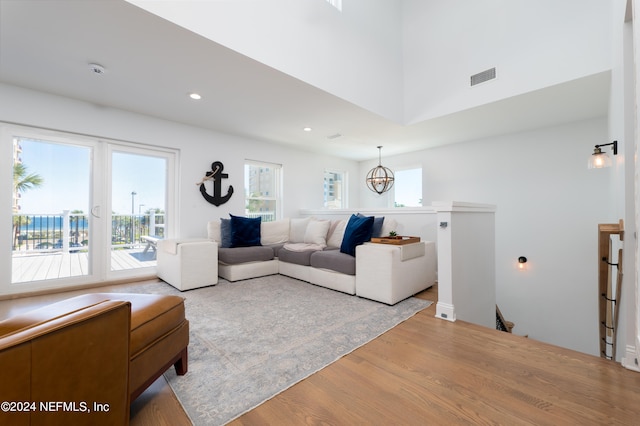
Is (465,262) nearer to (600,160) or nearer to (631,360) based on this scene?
(631,360)

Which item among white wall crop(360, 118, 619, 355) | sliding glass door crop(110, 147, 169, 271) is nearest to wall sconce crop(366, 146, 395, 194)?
white wall crop(360, 118, 619, 355)

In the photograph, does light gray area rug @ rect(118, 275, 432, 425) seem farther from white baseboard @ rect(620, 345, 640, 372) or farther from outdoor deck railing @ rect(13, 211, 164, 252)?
white baseboard @ rect(620, 345, 640, 372)

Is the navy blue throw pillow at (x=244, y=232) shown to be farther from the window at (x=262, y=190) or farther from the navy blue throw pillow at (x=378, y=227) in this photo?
the navy blue throw pillow at (x=378, y=227)

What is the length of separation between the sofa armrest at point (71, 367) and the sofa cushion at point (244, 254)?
2822mm

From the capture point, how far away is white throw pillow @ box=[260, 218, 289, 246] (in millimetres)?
4617

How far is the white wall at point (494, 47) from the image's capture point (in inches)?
113

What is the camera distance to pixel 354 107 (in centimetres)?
368

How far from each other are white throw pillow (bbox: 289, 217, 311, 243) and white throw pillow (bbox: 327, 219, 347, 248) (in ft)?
2.29

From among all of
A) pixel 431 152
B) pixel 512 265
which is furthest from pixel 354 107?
pixel 512 265

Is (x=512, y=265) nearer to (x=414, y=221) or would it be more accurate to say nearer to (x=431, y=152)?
(x=414, y=221)

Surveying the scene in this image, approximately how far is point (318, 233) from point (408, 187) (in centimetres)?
297

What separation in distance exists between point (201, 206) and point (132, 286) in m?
1.55

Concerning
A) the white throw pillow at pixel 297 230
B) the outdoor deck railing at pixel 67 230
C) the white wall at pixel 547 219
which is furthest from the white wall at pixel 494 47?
the outdoor deck railing at pixel 67 230

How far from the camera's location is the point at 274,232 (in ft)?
15.5
